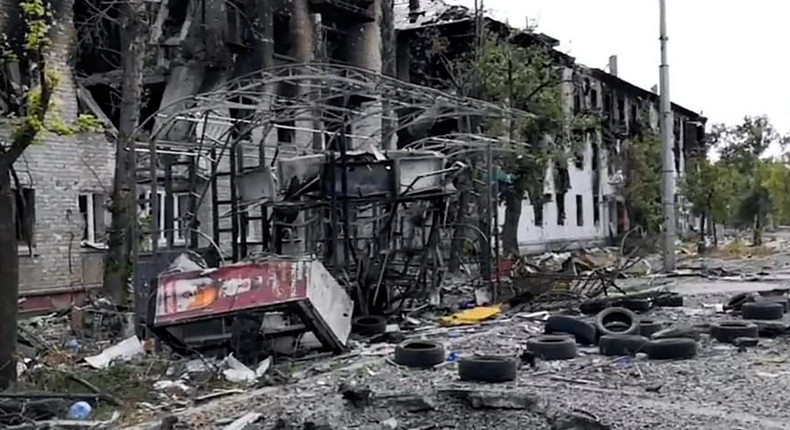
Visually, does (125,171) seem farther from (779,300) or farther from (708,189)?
(708,189)

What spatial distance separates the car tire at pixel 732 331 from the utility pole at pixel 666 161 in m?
13.3

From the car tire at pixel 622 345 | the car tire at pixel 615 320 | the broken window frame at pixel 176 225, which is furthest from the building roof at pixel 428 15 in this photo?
the car tire at pixel 622 345

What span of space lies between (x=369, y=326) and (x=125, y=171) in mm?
5561

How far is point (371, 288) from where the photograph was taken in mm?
15891

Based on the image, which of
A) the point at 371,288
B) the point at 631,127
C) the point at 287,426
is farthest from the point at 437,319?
the point at 631,127

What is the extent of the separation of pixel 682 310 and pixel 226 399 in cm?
1021

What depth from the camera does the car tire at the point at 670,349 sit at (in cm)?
1163

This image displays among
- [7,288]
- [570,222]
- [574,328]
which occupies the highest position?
[570,222]

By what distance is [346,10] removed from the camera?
28.7 m

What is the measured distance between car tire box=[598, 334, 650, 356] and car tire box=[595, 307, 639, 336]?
72cm

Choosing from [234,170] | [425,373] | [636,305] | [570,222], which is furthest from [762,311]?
[570,222]

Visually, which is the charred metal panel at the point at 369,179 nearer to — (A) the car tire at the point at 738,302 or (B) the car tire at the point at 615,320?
(B) the car tire at the point at 615,320

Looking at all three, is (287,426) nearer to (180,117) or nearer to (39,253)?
(180,117)

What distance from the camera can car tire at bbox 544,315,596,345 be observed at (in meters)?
13.3
